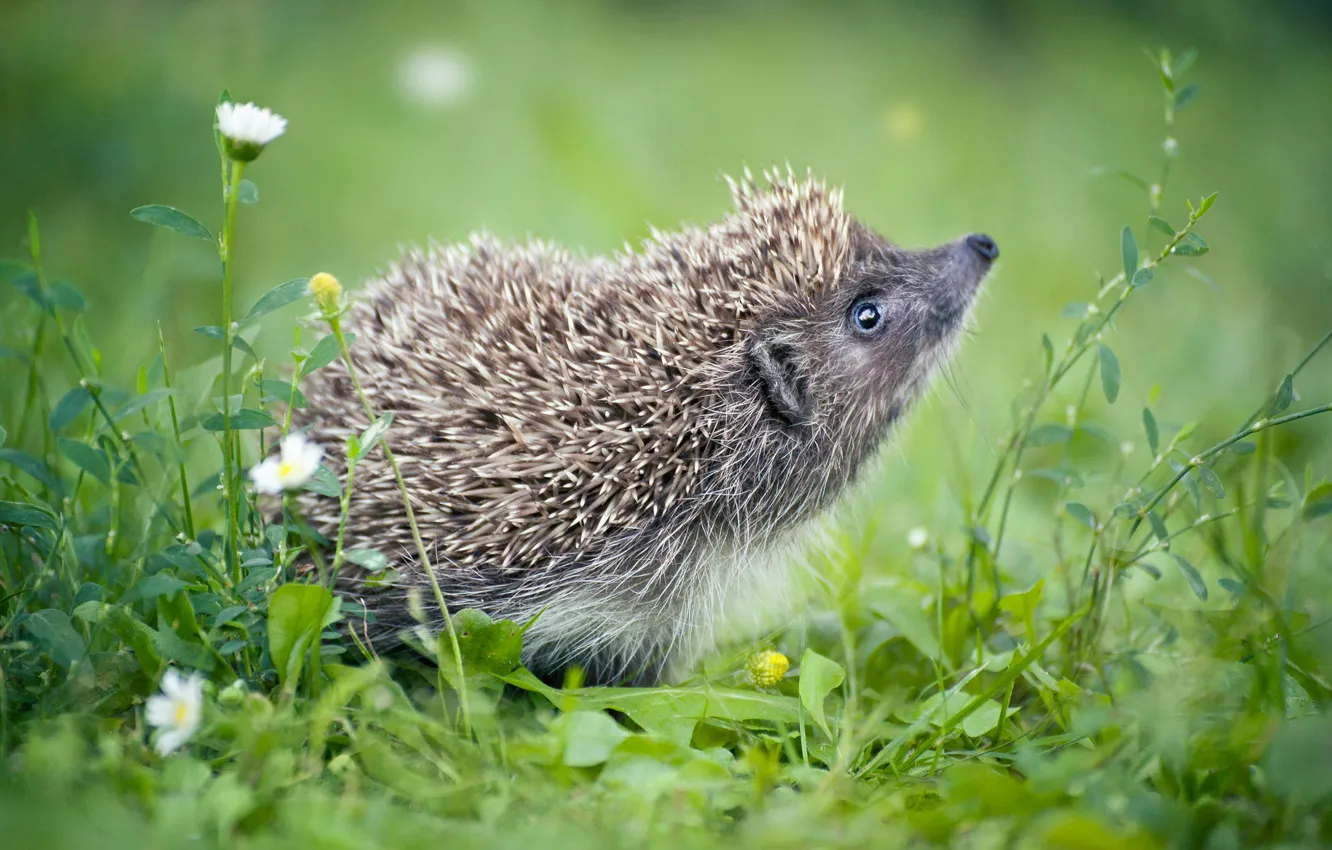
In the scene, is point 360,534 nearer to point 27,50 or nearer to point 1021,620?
point 1021,620

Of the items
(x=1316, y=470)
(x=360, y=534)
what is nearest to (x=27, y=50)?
(x=360, y=534)

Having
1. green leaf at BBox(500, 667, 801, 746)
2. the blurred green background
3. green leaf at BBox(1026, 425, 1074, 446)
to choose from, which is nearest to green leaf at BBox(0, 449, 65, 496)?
green leaf at BBox(500, 667, 801, 746)

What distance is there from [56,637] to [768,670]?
1.55m

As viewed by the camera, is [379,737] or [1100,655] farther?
[1100,655]

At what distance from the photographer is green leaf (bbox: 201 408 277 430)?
2205mm

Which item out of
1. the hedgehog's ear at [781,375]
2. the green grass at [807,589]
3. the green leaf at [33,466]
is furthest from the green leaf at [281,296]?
the hedgehog's ear at [781,375]

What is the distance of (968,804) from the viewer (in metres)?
1.87

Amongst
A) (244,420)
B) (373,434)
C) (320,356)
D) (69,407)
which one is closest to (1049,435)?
(373,434)

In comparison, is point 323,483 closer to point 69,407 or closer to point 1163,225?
point 69,407

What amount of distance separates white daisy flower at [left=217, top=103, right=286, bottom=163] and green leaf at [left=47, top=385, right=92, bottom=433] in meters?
0.66

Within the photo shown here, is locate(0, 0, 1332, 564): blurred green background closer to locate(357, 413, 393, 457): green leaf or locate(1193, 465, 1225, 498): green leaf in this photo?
locate(1193, 465, 1225, 498): green leaf

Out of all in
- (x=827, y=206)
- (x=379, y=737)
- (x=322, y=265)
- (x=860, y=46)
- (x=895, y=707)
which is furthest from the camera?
(x=860, y=46)

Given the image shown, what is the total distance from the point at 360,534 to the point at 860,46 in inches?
227

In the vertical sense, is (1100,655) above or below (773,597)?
below
